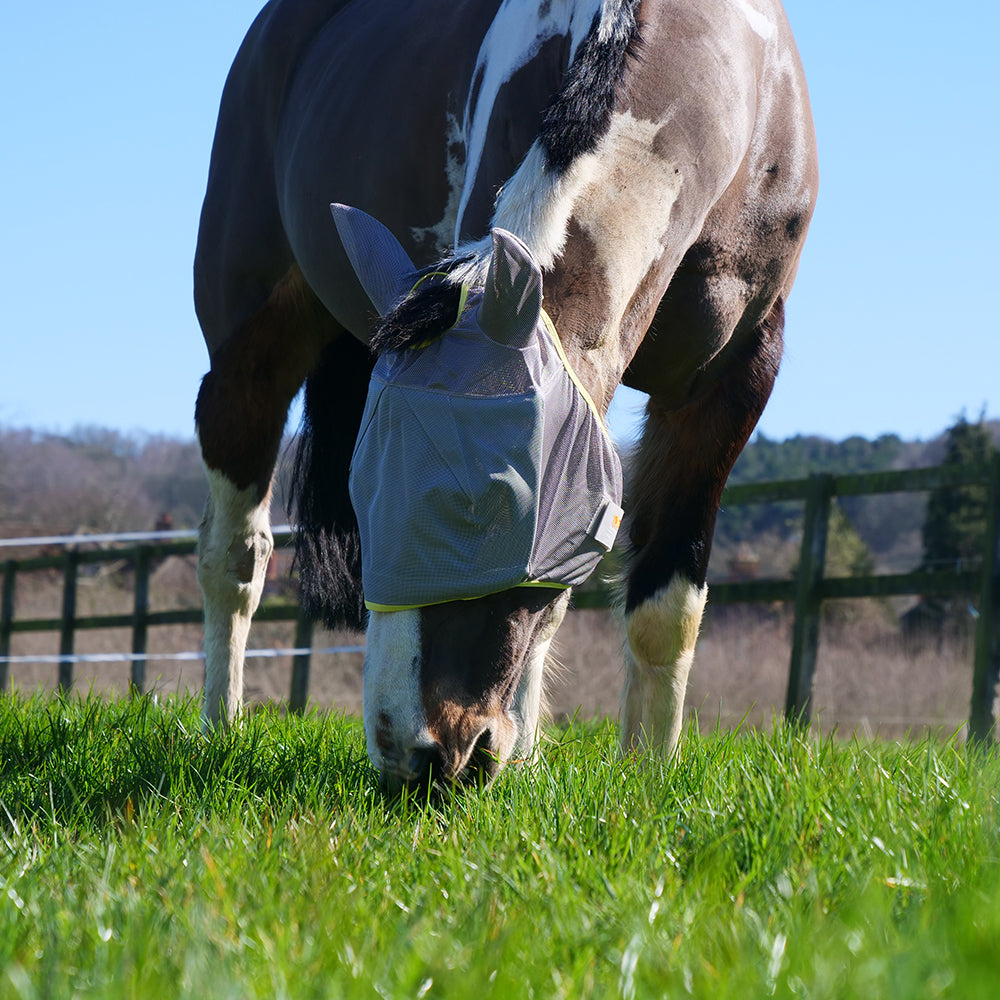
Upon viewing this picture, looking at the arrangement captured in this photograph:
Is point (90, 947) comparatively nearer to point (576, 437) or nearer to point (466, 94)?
point (576, 437)

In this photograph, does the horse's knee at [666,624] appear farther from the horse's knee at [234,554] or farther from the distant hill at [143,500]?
the distant hill at [143,500]

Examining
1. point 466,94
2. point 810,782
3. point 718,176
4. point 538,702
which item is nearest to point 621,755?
point 538,702

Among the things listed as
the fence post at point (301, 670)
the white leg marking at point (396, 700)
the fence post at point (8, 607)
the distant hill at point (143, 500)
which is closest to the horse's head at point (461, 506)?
the white leg marking at point (396, 700)

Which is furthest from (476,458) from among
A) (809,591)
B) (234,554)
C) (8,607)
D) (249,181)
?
(8,607)

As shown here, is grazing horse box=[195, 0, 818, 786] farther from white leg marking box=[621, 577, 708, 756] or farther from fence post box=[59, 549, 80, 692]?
fence post box=[59, 549, 80, 692]

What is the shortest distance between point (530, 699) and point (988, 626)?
4.01 metres

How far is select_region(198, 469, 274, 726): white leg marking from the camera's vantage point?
4.20 meters

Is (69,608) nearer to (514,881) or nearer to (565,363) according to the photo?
(565,363)

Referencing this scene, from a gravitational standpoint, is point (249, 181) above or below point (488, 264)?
above

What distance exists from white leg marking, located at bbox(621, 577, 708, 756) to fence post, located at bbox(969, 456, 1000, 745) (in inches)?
110

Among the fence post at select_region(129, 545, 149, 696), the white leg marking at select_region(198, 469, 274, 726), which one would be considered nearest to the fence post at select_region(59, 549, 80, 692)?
the fence post at select_region(129, 545, 149, 696)

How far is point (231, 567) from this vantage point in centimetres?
426

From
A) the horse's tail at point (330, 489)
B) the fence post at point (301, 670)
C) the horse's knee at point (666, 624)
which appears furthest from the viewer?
the fence post at point (301, 670)

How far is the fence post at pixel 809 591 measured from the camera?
21.5ft
